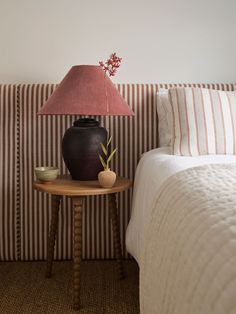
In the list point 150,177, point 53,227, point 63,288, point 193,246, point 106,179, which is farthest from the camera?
point 53,227

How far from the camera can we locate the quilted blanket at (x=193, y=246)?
69 centimetres

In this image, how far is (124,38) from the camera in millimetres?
2367

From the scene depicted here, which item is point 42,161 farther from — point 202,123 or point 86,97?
point 202,123

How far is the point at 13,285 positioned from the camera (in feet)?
6.32

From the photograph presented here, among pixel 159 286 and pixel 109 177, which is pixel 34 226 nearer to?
pixel 109 177

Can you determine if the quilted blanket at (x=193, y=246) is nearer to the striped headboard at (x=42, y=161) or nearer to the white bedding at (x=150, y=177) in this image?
the white bedding at (x=150, y=177)

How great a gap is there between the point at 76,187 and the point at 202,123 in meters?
0.61

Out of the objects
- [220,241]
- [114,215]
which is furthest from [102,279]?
[220,241]

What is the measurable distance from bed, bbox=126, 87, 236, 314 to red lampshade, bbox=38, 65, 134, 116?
1.40ft

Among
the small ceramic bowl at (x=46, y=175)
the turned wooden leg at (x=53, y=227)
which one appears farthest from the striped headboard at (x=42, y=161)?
the small ceramic bowl at (x=46, y=175)

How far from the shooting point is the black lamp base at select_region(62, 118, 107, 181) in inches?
74.1

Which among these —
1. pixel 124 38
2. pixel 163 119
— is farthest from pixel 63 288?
pixel 124 38

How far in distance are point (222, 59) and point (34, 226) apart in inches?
54.4

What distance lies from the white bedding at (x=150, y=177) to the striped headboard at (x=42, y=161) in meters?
0.26
